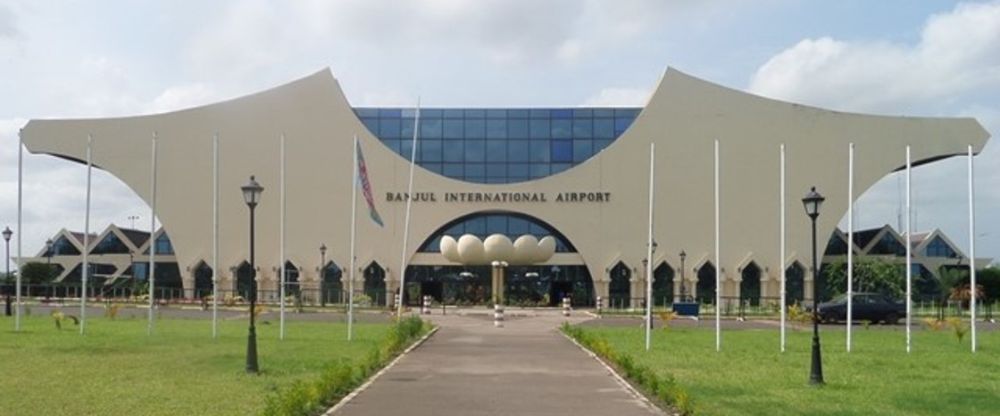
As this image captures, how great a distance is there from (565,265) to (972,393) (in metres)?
49.8

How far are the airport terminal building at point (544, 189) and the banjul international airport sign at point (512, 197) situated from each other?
0.29 feet

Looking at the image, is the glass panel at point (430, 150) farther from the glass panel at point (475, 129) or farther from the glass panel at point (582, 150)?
the glass panel at point (582, 150)

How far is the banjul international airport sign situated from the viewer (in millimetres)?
65188

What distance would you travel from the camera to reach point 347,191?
2557 inches

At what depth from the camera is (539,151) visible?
67062 mm

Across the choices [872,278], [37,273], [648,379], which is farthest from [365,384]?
[37,273]

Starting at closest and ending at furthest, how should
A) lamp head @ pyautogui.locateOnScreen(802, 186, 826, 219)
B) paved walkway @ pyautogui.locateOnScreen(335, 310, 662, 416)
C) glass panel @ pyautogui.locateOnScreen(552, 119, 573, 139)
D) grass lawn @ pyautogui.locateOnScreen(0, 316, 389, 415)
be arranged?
grass lawn @ pyautogui.locateOnScreen(0, 316, 389, 415) → paved walkway @ pyautogui.locateOnScreen(335, 310, 662, 416) → lamp head @ pyautogui.locateOnScreen(802, 186, 826, 219) → glass panel @ pyautogui.locateOnScreen(552, 119, 573, 139)

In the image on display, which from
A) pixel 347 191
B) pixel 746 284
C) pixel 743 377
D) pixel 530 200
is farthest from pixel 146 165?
pixel 743 377

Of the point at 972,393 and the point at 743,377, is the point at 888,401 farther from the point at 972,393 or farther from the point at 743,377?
the point at 743,377

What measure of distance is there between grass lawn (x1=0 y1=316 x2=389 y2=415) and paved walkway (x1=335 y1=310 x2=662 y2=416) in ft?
5.35

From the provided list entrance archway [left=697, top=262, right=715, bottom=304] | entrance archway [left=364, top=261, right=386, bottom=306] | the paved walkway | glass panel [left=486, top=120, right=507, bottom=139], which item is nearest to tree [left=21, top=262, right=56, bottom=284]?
→ entrance archway [left=364, top=261, right=386, bottom=306]

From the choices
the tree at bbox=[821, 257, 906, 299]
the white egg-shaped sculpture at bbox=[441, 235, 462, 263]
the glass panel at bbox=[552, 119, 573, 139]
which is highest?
the glass panel at bbox=[552, 119, 573, 139]

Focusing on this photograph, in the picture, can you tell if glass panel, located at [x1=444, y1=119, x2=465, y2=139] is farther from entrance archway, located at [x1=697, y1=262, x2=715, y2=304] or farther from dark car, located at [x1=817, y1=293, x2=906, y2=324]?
dark car, located at [x1=817, y1=293, x2=906, y2=324]

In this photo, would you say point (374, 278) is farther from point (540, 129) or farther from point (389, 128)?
point (540, 129)
